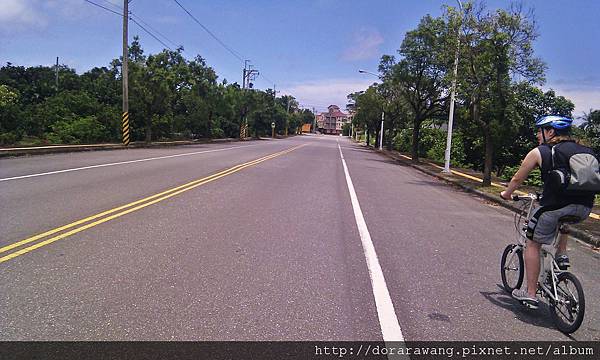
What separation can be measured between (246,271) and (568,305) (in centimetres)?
332

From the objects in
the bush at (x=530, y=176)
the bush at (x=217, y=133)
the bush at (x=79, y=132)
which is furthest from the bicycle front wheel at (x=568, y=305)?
the bush at (x=217, y=133)

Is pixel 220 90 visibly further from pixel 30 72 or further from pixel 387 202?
pixel 387 202

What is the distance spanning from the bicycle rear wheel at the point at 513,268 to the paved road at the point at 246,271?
201 mm

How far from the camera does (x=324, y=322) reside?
4.41 metres

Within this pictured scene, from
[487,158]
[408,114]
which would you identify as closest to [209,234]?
[487,158]

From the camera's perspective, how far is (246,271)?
5.74m

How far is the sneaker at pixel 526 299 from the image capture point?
4.80 meters

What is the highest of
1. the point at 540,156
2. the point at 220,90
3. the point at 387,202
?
the point at 220,90

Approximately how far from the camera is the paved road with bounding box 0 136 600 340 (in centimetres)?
429

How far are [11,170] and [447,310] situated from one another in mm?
13913

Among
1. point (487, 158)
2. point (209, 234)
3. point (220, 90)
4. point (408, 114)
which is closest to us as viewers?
point (209, 234)

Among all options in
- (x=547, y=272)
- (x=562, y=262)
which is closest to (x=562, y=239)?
(x=562, y=262)

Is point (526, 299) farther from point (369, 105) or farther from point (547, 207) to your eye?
point (369, 105)

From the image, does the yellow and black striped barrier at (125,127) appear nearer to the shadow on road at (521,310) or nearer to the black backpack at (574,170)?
the shadow on road at (521,310)
